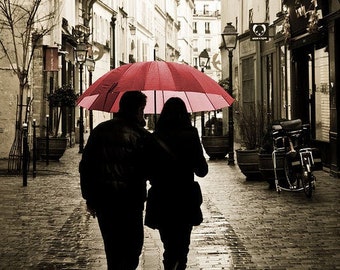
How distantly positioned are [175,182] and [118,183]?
1.86 ft

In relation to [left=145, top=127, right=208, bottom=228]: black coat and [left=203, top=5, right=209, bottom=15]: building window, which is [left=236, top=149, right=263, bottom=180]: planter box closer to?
[left=145, top=127, right=208, bottom=228]: black coat

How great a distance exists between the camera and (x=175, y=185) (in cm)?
609

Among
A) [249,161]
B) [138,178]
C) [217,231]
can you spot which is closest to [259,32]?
[249,161]

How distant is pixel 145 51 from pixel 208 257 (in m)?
57.7

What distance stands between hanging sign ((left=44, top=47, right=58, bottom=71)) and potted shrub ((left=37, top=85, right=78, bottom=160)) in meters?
0.89

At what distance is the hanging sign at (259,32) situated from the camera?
2341cm

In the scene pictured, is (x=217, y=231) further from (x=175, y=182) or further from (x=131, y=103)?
(x=131, y=103)

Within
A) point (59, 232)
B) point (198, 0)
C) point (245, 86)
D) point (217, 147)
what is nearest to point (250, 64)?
point (245, 86)

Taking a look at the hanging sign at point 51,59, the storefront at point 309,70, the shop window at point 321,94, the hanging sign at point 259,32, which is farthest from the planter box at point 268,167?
the hanging sign at point 51,59

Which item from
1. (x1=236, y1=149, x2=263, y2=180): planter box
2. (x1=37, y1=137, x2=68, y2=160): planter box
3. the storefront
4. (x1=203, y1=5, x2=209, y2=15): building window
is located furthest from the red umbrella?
(x1=203, y1=5, x2=209, y2=15): building window

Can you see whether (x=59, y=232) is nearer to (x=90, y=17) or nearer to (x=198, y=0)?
(x=90, y=17)

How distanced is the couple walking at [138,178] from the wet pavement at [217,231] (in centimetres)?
142

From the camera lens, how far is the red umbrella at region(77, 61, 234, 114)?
26.3ft

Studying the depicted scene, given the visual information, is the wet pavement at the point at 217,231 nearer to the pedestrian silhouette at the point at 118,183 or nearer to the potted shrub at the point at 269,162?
the potted shrub at the point at 269,162
